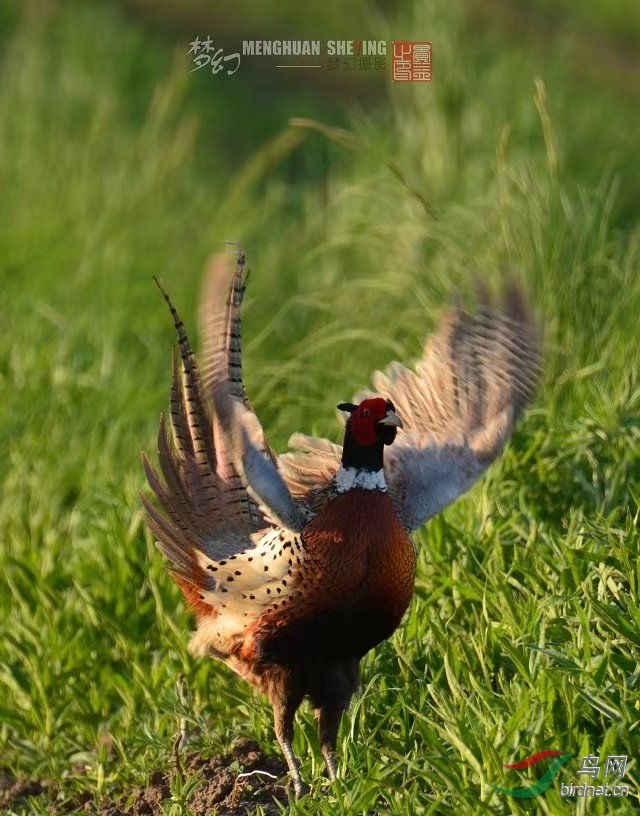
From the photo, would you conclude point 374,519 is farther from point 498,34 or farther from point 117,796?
point 498,34

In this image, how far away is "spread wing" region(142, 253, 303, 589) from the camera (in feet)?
12.3

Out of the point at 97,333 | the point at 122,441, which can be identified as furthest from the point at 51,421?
the point at 97,333

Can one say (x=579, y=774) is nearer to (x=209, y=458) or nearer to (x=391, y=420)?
(x=391, y=420)

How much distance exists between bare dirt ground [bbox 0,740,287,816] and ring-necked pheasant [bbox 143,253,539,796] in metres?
0.12

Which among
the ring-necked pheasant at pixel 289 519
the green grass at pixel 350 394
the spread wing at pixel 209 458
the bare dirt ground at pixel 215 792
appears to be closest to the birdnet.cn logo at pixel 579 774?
the green grass at pixel 350 394

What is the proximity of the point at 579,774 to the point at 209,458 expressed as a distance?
1.25m

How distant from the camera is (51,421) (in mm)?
5938

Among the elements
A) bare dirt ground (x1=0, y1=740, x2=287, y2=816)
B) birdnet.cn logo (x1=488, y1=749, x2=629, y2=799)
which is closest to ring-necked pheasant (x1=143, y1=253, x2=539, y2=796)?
bare dirt ground (x1=0, y1=740, x2=287, y2=816)

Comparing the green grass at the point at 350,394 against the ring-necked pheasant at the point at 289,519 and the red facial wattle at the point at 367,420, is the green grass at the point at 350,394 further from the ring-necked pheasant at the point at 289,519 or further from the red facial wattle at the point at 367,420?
the red facial wattle at the point at 367,420

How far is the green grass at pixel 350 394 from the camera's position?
356 cm

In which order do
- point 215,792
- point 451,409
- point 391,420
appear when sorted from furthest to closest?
1. point 451,409
2. point 215,792
3. point 391,420

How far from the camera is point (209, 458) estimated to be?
3.83m

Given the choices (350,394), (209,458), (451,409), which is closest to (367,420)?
(209,458)

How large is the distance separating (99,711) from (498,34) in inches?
183
